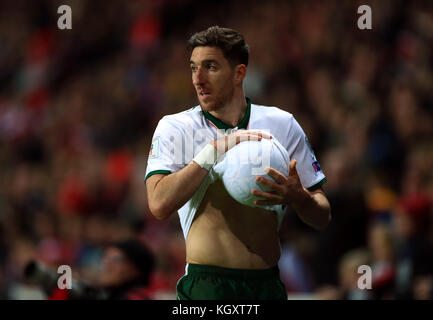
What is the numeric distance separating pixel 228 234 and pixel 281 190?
394 millimetres

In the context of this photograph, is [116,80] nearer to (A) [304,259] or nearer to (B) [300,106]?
(B) [300,106]

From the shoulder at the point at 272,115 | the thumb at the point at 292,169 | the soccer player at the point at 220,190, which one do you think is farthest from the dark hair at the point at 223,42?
the thumb at the point at 292,169

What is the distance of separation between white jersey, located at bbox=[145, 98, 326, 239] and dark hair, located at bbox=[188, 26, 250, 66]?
28cm

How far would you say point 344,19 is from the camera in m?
8.84

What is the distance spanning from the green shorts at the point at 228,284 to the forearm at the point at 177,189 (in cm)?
36

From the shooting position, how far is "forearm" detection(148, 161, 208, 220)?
309 cm

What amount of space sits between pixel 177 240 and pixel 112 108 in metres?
4.00

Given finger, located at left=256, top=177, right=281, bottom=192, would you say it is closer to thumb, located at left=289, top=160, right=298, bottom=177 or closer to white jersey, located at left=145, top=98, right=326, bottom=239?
thumb, located at left=289, top=160, right=298, bottom=177

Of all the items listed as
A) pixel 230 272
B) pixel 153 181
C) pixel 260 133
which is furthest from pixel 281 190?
pixel 153 181

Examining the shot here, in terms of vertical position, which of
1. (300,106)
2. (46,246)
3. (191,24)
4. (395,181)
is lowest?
(46,246)

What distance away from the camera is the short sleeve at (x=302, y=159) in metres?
3.51

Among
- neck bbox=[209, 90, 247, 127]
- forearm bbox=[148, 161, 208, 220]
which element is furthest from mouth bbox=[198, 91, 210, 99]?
forearm bbox=[148, 161, 208, 220]

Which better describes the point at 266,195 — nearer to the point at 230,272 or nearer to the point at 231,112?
the point at 230,272
